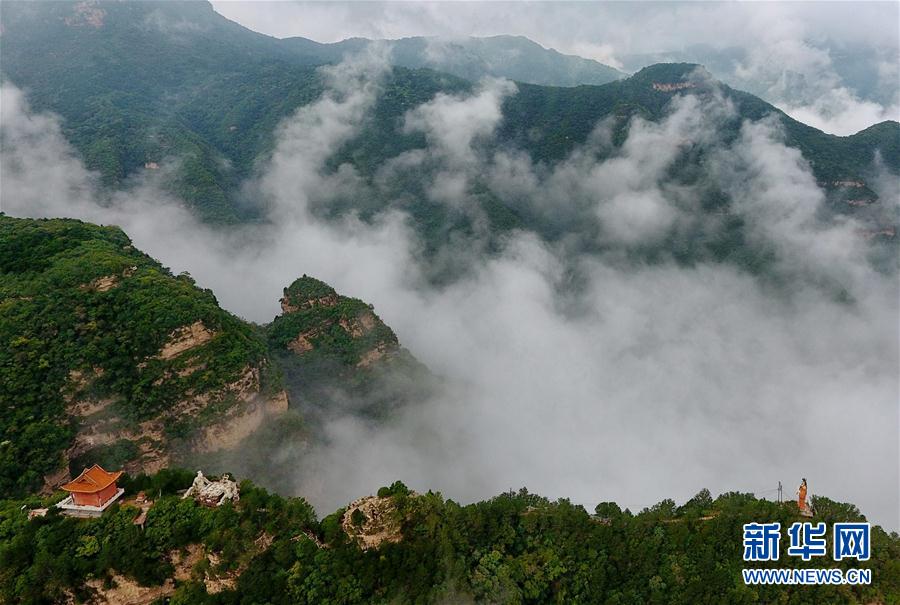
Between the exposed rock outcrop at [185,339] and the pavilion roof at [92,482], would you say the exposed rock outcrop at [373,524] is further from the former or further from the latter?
the exposed rock outcrop at [185,339]

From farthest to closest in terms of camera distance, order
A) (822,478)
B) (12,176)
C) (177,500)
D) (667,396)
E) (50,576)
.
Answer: (12,176), (667,396), (822,478), (177,500), (50,576)

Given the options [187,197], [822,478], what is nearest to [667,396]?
[822,478]

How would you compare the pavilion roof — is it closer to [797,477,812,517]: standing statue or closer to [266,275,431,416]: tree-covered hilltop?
[266,275,431,416]: tree-covered hilltop

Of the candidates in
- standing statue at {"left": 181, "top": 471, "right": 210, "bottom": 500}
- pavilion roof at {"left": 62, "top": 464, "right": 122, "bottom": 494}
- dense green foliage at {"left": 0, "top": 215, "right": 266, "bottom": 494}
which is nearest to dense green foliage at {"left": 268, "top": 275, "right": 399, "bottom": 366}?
dense green foliage at {"left": 0, "top": 215, "right": 266, "bottom": 494}

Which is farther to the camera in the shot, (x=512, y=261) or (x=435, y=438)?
(x=512, y=261)

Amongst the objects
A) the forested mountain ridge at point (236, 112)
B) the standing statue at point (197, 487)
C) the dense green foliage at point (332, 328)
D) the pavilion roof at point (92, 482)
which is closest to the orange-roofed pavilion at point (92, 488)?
the pavilion roof at point (92, 482)

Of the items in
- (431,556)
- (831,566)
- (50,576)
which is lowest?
(50,576)

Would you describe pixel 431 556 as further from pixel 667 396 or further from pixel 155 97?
pixel 155 97
